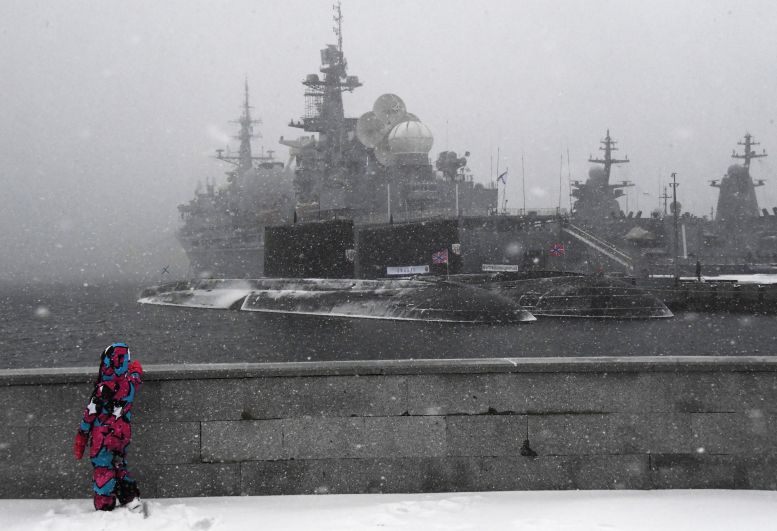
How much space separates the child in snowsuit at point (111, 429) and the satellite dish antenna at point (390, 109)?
71.7m

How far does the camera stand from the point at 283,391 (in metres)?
6.09

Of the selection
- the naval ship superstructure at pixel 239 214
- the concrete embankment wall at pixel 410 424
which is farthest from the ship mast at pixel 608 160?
the concrete embankment wall at pixel 410 424

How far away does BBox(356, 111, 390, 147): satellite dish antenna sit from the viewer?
251 feet

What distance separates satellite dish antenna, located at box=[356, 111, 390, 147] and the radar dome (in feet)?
16.9

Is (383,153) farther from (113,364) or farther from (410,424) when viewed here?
(113,364)

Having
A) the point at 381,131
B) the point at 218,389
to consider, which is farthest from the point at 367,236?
the point at 218,389

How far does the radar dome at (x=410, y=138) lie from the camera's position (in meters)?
70.6

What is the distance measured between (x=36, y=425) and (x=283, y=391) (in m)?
2.24

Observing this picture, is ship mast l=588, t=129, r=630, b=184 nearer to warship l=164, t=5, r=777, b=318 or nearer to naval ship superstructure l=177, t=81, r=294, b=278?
warship l=164, t=5, r=777, b=318

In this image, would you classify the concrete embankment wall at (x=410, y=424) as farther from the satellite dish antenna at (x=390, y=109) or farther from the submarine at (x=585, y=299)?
the satellite dish antenna at (x=390, y=109)

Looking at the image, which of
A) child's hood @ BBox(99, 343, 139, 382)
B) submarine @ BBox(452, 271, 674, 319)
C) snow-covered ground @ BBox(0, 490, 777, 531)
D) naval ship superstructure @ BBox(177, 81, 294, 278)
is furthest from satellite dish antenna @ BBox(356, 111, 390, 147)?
snow-covered ground @ BBox(0, 490, 777, 531)

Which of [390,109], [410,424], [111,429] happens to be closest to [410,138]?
[390,109]

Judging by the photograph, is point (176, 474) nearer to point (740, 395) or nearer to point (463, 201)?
point (740, 395)

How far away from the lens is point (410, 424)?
19.9 ft
